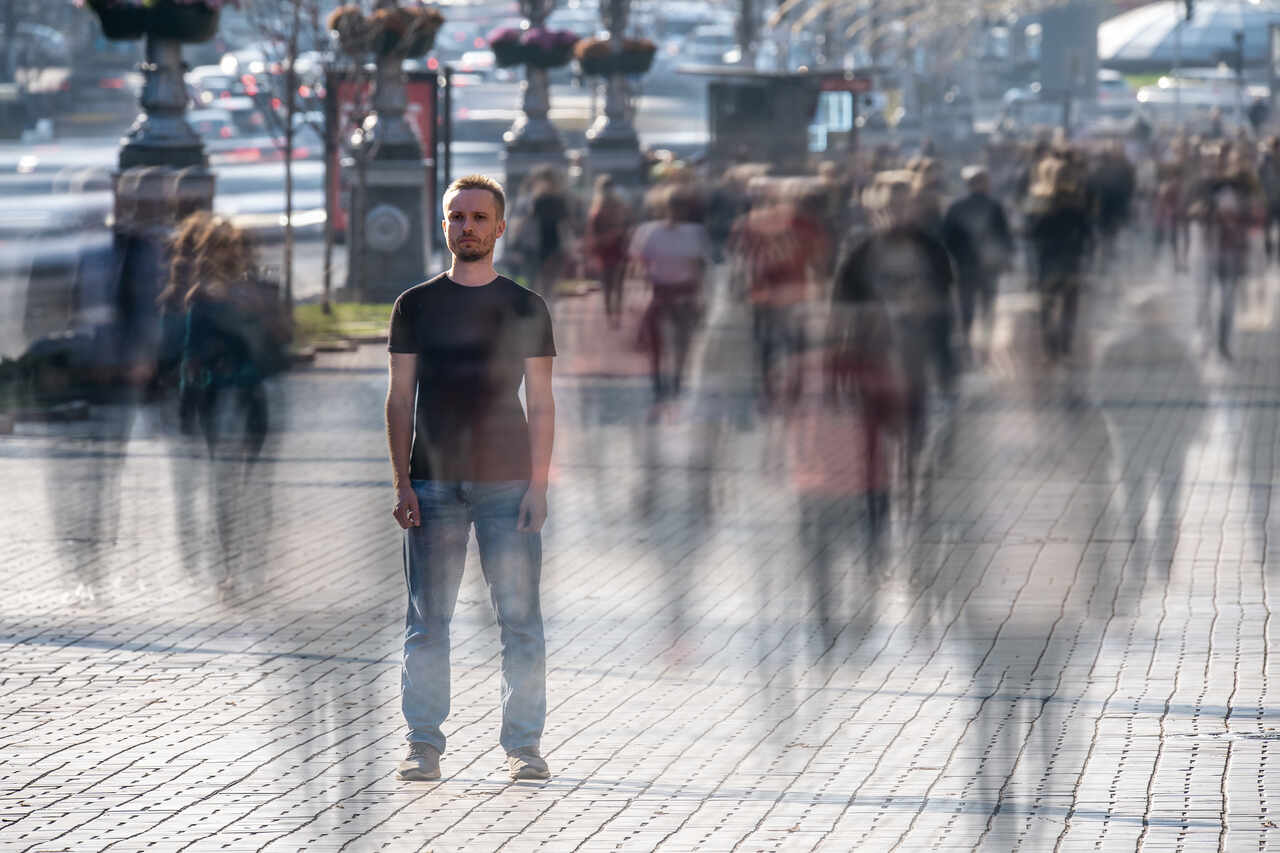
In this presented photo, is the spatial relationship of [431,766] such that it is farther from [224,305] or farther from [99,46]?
[99,46]

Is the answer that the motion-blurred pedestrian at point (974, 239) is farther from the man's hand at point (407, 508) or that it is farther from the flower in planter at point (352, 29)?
the man's hand at point (407, 508)

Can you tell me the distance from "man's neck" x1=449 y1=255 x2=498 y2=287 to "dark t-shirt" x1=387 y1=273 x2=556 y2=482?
0.01 meters

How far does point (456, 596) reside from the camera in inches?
271

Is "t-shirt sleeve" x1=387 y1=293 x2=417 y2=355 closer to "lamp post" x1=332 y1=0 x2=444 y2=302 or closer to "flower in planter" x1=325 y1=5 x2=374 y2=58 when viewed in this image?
"flower in planter" x1=325 y1=5 x2=374 y2=58

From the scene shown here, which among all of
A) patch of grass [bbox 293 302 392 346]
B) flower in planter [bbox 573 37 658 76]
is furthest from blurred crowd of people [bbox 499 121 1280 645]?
flower in planter [bbox 573 37 658 76]

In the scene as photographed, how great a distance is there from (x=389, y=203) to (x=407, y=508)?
61.5 ft

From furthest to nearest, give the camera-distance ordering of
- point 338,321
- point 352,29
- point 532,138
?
point 532,138 < point 352,29 < point 338,321

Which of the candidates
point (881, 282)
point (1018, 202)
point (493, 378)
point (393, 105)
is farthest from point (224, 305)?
point (1018, 202)

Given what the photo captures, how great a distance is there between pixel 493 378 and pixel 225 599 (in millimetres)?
3519

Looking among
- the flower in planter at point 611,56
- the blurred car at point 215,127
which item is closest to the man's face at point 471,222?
the flower in planter at point 611,56

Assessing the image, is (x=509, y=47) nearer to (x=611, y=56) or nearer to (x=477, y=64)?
(x=611, y=56)

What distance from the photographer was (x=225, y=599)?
32.5ft

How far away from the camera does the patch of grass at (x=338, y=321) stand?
21.1 meters

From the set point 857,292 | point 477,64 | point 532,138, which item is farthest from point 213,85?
point 857,292
